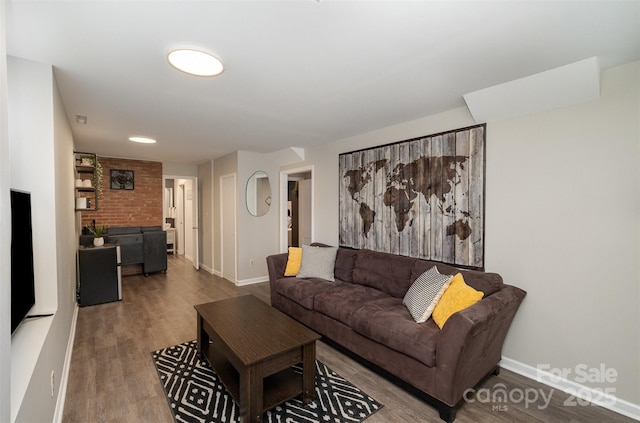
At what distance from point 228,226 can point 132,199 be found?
2254mm

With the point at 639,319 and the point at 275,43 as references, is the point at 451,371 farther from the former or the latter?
the point at 275,43

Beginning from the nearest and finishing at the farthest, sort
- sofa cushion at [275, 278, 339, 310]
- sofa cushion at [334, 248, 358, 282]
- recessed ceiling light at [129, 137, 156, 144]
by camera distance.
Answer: sofa cushion at [275, 278, 339, 310], sofa cushion at [334, 248, 358, 282], recessed ceiling light at [129, 137, 156, 144]

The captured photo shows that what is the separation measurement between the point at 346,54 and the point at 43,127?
6.71 ft

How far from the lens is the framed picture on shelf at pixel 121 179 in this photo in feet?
18.5

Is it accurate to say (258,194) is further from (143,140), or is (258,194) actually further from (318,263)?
(318,263)

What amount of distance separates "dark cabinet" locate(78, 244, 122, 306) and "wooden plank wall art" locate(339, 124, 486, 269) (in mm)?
3335

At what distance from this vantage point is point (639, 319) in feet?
6.10

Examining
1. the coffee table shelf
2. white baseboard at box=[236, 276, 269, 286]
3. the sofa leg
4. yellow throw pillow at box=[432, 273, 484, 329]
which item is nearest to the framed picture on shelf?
white baseboard at box=[236, 276, 269, 286]

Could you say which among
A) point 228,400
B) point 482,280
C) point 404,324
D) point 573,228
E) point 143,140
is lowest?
point 228,400

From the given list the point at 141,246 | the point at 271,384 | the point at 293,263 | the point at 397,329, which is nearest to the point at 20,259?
the point at 271,384

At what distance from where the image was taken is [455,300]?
2090mm

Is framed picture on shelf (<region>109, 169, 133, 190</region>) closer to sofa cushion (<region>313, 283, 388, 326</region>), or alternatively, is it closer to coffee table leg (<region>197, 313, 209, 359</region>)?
coffee table leg (<region>197, 313, 209, 359</region>)

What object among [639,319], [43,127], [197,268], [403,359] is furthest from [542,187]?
[197,268]

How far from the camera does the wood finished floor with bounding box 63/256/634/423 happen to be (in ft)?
6.17
